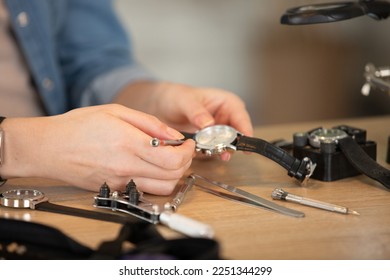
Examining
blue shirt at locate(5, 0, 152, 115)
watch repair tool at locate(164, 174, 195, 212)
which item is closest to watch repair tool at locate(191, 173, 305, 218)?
watch repair tool at locate(164, 174, 195, 212)

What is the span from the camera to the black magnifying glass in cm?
83

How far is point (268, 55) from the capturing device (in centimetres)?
265

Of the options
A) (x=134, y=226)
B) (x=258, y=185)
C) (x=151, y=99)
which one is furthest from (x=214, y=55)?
(x=134, y=226)

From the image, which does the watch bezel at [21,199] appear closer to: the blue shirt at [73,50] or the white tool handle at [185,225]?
the white tool handle at [185,225]

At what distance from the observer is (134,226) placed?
655 millimetres

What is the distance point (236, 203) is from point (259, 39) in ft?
6.45

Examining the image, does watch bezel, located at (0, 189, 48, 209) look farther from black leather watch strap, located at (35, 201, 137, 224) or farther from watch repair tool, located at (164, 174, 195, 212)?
watch repair tool, located at (164, 174, 195, 212)

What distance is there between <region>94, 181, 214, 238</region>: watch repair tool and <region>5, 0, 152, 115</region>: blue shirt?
0.51 m

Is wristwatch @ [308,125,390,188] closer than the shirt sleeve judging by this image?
Yes

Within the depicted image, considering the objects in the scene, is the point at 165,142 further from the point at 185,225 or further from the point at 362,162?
the point at 362,162

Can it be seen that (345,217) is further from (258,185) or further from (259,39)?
(259,39)

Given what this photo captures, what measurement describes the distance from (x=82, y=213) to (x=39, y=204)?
61 mm

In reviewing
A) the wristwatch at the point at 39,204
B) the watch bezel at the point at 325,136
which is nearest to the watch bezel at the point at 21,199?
the wristwatch at the point at 39,204

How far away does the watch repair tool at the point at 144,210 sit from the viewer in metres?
0.64
